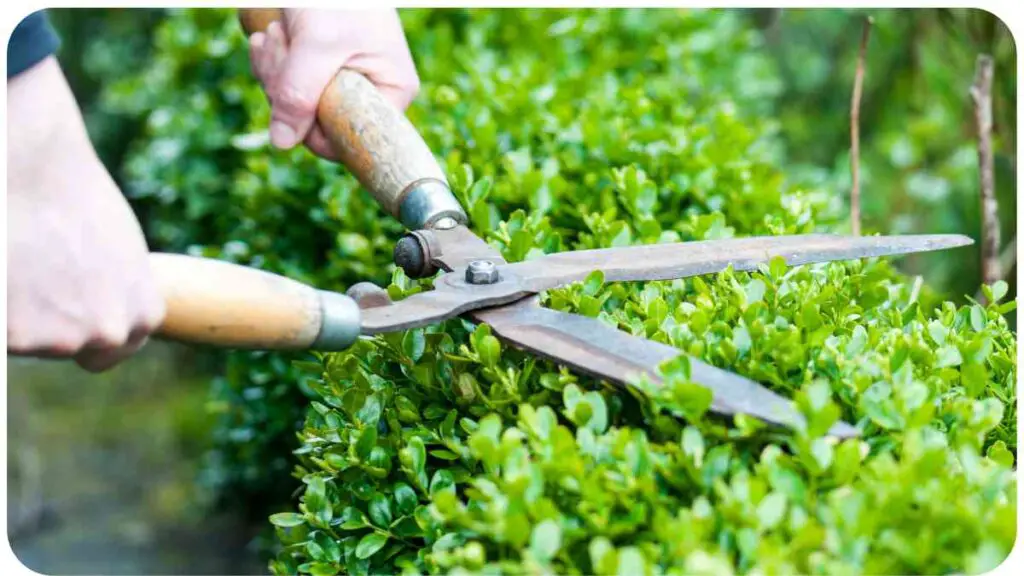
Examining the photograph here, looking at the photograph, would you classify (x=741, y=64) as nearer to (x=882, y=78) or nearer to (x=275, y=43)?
(x=882, y=78)

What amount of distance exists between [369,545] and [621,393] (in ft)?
1.46

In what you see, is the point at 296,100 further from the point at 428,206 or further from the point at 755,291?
the point at 755,291

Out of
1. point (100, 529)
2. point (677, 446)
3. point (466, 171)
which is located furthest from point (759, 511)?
point (100, 529)

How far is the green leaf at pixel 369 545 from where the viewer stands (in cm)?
176

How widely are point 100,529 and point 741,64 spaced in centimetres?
295

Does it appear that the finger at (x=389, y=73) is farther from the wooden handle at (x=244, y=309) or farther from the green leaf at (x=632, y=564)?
the green leaf at (x=632, y=564)

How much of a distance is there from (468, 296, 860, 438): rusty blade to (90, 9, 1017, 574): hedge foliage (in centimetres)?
3

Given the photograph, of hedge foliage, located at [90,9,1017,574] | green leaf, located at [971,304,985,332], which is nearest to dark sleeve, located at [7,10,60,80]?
hedge foliage, located at [90,9,1017,574]

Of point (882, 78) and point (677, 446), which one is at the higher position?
point (677, 446)

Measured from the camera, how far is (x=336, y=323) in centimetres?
176

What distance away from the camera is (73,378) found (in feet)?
18.2

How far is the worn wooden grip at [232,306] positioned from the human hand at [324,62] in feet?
3.23

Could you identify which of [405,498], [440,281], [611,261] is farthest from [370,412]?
[611,261]

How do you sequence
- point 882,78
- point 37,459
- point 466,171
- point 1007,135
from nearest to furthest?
point 466,171, point 1007,135, point 37,459, point 882,78
